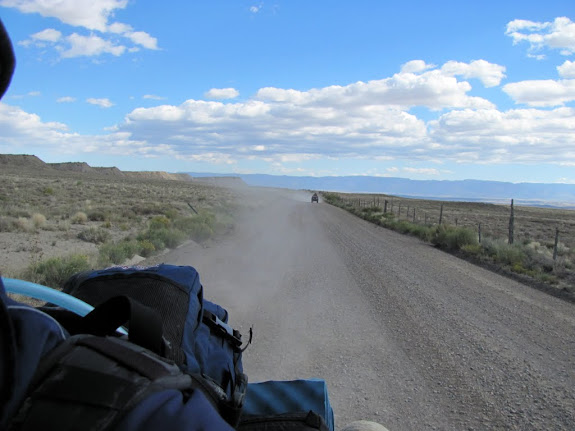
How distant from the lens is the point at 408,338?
6059 millimetres

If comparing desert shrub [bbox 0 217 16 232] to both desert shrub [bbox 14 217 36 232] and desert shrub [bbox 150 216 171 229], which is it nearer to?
desert shrub [bbox 14 217 36 232]

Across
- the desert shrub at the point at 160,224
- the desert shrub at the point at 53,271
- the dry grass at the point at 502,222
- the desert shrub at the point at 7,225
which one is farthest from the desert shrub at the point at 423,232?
the desert shrub at the point at 7,225

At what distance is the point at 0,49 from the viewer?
854 millimetres

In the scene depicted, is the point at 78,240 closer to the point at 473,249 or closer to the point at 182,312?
the point at 473,249

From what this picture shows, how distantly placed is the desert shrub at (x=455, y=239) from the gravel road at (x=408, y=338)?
17.0ft

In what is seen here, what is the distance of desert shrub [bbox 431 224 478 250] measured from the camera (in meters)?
16.9

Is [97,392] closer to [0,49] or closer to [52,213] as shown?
[0,49]

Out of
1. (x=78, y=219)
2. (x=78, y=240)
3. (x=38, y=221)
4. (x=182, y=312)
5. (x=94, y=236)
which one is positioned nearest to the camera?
(x=182, y=312)

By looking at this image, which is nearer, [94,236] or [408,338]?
[408,338]

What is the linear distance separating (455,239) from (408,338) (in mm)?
12024

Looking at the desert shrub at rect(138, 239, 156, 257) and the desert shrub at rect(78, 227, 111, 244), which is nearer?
the desert shrub at rect(138, 239, 156, 257)

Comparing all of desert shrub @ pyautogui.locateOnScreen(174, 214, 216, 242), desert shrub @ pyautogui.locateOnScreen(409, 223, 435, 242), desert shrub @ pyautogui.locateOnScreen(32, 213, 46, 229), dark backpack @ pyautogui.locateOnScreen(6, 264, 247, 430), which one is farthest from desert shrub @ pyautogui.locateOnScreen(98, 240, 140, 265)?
desert shrub @ pyautogui.locateOnScreen(409, 223, 435, 242)

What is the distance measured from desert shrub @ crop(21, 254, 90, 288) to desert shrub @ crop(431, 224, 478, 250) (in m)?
12.9

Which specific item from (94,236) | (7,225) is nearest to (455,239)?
(94,236)
